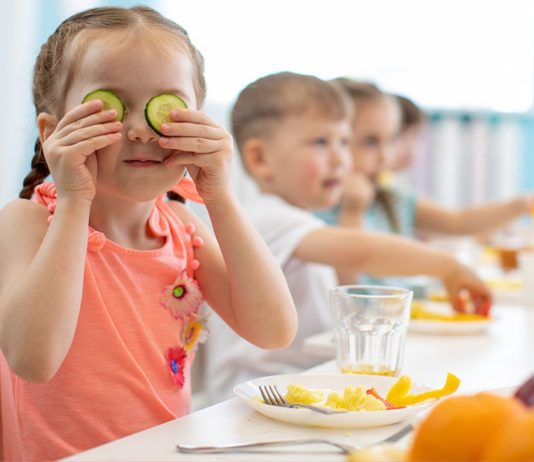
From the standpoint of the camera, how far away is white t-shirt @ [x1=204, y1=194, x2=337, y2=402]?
4.83 ft

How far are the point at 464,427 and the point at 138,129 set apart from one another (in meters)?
0.51

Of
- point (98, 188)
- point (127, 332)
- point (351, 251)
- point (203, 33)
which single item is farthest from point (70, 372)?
point (351, 251)

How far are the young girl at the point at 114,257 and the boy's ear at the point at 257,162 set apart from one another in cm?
68

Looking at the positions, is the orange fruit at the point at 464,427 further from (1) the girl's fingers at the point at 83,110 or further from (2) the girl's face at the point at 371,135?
(2) the girl's face at the point at 371,135

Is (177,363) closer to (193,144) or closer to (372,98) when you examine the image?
(193,144)

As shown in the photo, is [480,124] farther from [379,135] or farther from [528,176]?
[379,135]

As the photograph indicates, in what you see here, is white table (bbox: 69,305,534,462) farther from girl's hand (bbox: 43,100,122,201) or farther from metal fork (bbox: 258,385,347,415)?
girl's hand (bbox: 43,100,122,201)

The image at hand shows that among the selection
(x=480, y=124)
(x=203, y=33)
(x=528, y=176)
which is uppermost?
(x=203, y=33)

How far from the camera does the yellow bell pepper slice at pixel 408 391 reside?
0.77 meters

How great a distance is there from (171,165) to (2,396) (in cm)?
35

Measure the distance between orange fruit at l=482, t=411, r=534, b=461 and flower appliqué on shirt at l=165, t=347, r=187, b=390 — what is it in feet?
1.98

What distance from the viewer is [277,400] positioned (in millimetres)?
747

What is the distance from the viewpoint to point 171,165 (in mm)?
Answer: 860

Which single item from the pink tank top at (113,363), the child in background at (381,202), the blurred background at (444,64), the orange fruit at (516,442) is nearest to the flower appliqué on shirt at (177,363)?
the pink tank top at (113,363)
